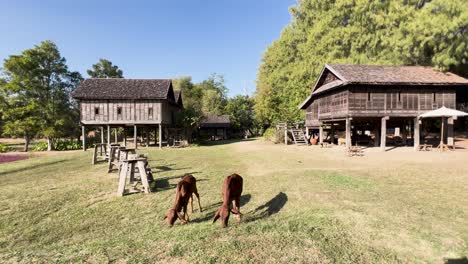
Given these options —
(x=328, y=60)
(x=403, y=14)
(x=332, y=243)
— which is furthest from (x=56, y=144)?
(x=403, y=14)

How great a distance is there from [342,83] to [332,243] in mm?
15750

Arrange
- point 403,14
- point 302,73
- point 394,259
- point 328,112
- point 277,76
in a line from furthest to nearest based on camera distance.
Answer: point 277,76 → point 302,73 → point 403,14 → point 328,112 → point 394,259

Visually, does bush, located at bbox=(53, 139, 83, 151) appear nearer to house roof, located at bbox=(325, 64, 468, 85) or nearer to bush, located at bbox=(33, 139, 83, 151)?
bush, located at bbox=(33, 139, 83, 151)

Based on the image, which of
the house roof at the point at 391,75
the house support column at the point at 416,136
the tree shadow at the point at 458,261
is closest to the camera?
the tree shadow at the point at 458,261

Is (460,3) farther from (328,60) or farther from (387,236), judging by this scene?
(387,236)

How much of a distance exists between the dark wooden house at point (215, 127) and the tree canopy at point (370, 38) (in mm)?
8006

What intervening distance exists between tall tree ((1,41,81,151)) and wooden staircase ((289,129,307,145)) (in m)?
27.0

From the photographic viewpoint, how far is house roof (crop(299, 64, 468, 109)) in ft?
57.1

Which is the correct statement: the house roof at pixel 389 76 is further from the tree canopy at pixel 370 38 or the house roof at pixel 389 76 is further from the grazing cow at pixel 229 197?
the grazing cow at pixel 229 197

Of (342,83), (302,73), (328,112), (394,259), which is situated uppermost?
(302,73)

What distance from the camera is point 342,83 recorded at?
17406 millimetres

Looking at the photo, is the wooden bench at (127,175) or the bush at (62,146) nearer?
the wooden bench at (127,175)

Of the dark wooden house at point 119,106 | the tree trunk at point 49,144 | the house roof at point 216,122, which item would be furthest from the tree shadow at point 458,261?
the house roof at point 216,122

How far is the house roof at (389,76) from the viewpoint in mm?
17391
